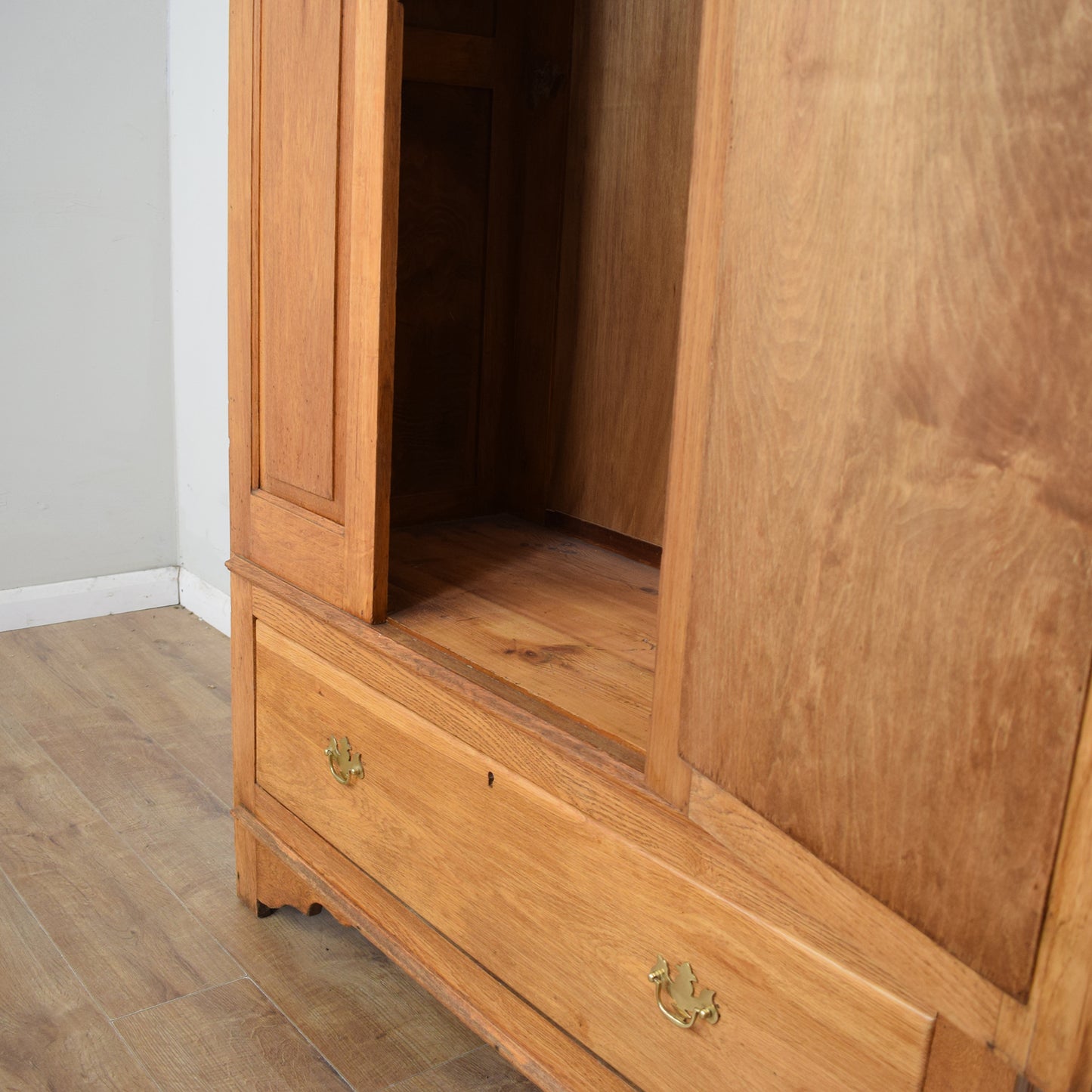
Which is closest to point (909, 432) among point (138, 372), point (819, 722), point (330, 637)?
point (819, 722)

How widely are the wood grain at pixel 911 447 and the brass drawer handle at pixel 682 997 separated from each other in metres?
0.30

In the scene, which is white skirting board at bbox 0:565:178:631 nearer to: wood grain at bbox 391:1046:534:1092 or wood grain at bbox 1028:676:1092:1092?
wood grain at bbox 391:1046:534:1092

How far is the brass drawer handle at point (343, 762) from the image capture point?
1509 mm

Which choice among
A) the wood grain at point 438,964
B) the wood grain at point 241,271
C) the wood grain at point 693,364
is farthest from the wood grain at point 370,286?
the wood grain at point 693,364

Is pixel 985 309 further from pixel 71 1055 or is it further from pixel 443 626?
pixel 71 1055

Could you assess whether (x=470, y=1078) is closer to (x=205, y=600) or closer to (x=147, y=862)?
(x=147, y=862)

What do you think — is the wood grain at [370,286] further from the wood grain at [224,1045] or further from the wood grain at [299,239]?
the wood grain at [224,1045]

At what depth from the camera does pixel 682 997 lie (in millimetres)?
1071

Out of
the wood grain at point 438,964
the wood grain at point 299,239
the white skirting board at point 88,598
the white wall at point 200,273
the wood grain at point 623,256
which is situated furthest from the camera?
the white skirting board at point 88,598

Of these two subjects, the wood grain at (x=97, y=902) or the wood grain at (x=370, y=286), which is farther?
the wood grain at (x=97, y=902)

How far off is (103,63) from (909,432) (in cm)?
267

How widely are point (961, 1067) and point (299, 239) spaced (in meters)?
1.16

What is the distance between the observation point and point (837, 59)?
0.72 meters

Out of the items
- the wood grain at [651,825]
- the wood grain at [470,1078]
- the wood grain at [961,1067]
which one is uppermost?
the wood grain at [651,825]
